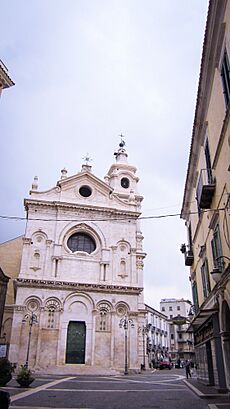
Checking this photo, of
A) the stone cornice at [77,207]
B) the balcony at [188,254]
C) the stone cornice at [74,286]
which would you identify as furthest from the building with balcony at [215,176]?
the stone cornice at [77,207]

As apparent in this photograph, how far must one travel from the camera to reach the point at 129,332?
34.1 meters

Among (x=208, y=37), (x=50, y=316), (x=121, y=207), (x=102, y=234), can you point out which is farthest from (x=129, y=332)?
(x=208, y=37)

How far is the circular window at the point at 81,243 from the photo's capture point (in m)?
36.7

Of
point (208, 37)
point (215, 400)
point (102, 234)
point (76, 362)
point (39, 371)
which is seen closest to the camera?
point (208, 37)

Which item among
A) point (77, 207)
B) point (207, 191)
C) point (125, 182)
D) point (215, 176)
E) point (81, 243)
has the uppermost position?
point (125, 182)

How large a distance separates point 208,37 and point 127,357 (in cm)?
2900

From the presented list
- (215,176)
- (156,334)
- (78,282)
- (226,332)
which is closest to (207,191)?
(215,176)

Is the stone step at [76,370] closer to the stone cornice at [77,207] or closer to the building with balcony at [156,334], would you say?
the stone cornice at [77,207]

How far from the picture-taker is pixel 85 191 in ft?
130

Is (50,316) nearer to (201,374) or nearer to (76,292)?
(76,292)

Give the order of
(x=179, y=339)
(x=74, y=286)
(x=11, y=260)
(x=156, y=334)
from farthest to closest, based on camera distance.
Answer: (x=179, y=339) → (x=156, y=334) → (x=11, y=260) → (x=74, y=286)

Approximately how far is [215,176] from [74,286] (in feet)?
81.0

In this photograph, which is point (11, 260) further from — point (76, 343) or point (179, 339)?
point (179, 339)

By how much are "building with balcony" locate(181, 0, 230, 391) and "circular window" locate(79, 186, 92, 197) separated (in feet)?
78.3
